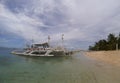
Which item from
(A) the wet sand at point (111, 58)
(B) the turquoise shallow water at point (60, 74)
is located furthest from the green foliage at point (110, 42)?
(B) the turquoise shallow water at point (60, 74)

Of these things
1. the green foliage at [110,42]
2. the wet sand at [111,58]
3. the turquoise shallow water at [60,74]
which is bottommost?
the turquoise shallow water at [60,74]

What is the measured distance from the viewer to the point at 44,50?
70375 millimetres

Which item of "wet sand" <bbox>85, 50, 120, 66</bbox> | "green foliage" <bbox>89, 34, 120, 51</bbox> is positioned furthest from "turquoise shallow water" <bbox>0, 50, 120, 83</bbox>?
"green foliage" <bbox>89, 34, 120, 51</bbox>

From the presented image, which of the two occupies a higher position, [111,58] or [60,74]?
[111,58]

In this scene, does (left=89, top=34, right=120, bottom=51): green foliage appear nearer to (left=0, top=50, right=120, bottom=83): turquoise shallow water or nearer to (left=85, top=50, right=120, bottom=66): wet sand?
(left=85, top=50, right=120, bottom=66): wet sand

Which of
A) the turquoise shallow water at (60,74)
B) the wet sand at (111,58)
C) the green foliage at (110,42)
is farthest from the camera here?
the green foliage at (110,42)

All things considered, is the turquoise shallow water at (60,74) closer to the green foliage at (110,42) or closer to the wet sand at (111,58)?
the wet sand at (111,58)

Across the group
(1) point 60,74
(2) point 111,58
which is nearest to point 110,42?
(2) point 111,58

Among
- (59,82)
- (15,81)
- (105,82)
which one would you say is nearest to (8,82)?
(15,81)

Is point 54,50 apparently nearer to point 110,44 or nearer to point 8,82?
point 110,44

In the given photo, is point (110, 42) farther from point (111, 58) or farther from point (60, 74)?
point (60, 74)

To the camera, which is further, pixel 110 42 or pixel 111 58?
pixel 110 42

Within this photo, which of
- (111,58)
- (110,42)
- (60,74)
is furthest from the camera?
(110,42)

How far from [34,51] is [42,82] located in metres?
56.7
